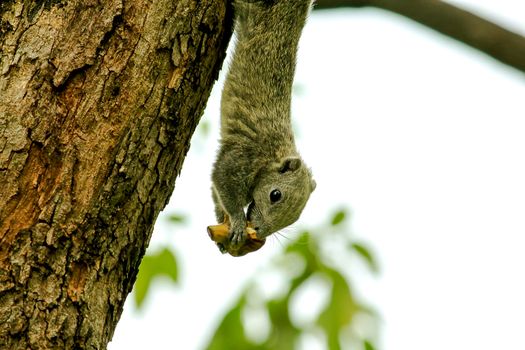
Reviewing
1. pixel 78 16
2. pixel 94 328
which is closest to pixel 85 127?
pixel 78 16

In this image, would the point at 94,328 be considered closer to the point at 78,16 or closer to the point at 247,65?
the point at 78,16

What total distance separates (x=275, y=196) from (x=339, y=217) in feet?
1.27

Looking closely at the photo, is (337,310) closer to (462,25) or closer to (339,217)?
(339,217)

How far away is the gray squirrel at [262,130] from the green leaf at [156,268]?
14.9 inches

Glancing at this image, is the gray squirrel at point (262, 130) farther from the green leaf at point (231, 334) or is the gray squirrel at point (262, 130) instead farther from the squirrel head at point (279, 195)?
the green leaf at point (231, 334)

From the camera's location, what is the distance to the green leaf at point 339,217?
14.2ft

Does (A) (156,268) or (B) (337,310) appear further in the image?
(A) (156,268)

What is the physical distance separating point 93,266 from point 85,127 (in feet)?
1.53

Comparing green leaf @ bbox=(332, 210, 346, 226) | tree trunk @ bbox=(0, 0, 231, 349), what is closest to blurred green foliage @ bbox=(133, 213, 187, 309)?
green leaf @ bbox=(332, 210, 346, 226)

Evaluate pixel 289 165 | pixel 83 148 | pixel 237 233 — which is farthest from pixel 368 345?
pixel 83 148

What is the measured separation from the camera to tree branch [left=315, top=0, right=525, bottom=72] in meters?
3.43

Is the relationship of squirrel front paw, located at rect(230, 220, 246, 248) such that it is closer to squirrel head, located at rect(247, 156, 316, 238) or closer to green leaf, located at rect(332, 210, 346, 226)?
squirrel head, located at rect(247, 156, 316, 238)

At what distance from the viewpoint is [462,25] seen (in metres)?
3.56

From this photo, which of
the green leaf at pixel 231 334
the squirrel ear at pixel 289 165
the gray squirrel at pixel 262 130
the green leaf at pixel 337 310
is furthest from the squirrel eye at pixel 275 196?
the green leaf at pixel 231 334
